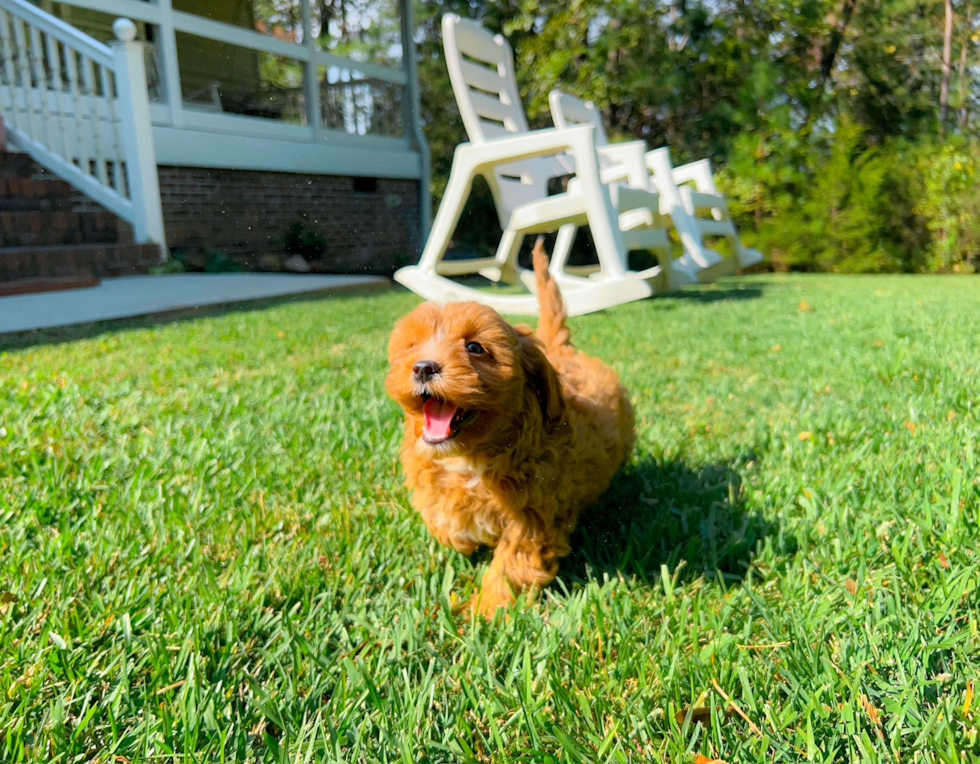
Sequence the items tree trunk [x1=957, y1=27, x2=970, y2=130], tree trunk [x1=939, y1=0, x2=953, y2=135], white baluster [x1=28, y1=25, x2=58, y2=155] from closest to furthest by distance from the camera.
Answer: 1. white baluster [x1=28, y1=25, x2=58, y2=155]
2. tree trunk [x1=939, y1=0, x2=953, y2=135]
3. tree trunk [x1=957, y1=27, x2=970, y2=130]

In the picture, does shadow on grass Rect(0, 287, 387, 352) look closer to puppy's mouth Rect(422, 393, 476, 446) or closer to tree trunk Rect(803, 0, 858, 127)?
puppy's mouth Rect(422, 393, 476, 446)

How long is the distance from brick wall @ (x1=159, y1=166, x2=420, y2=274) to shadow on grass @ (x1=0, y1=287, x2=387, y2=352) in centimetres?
336

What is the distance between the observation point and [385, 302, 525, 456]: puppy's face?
1.72 m

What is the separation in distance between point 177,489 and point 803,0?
17736mm

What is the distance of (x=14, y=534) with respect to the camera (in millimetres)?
2164

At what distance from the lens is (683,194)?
9039mm

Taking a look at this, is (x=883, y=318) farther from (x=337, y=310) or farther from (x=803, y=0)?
(x=803, y=0)

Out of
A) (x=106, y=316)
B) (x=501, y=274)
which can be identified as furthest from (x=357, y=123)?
(x=106, y=316)

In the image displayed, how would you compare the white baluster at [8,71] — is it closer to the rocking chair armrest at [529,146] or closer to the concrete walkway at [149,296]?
the concrete walkway at [149,296]

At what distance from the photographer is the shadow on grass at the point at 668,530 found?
2.13 meters

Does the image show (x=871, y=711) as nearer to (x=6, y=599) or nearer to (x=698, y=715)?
(x=698, y=715)

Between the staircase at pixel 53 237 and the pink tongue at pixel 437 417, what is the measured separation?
7.04 meters

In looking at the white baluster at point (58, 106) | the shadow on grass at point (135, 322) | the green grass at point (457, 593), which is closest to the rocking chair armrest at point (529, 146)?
the shadow on grass at point (135, 322)

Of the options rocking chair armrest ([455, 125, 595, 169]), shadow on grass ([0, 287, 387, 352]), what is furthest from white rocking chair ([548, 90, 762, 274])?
shadow on grass ([0, 287, 387, 352])
